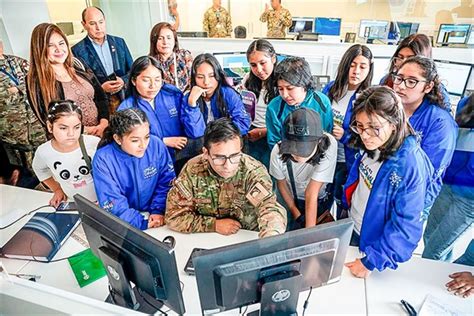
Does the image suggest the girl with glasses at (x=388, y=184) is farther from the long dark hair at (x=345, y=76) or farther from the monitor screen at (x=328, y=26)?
the monitor screen at (x=328, y=26)

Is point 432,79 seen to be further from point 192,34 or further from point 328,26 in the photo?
point 192,34

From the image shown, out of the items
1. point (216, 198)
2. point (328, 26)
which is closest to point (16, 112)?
point (216, 198)

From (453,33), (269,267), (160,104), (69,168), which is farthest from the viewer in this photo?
(453,33)

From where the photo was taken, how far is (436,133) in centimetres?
143

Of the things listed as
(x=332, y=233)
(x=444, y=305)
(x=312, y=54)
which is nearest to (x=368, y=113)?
(x=332, y=233)

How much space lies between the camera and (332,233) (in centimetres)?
88

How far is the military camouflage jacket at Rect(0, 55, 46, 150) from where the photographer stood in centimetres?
200

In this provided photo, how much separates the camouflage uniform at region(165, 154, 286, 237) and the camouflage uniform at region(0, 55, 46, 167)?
109 centimetres

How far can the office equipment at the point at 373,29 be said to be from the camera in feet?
11.3

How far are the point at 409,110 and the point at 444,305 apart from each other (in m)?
0.82

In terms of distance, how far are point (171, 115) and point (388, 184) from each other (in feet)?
4.34

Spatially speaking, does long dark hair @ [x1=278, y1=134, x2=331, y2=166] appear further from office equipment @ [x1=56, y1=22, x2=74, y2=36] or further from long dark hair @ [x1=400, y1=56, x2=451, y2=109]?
office equipment @ [x1=56, y1=22, x2=74, y2=36]

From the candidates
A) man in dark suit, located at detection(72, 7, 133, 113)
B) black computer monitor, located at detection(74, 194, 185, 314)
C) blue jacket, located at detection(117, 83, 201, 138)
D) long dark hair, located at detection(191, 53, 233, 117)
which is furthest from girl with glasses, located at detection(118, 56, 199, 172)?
black computer monitor, located at detection(74, 194, 185, 314)

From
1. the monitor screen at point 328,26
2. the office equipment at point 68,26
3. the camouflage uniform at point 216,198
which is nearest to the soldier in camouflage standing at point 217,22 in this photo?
the monitor screen at point 328,26
